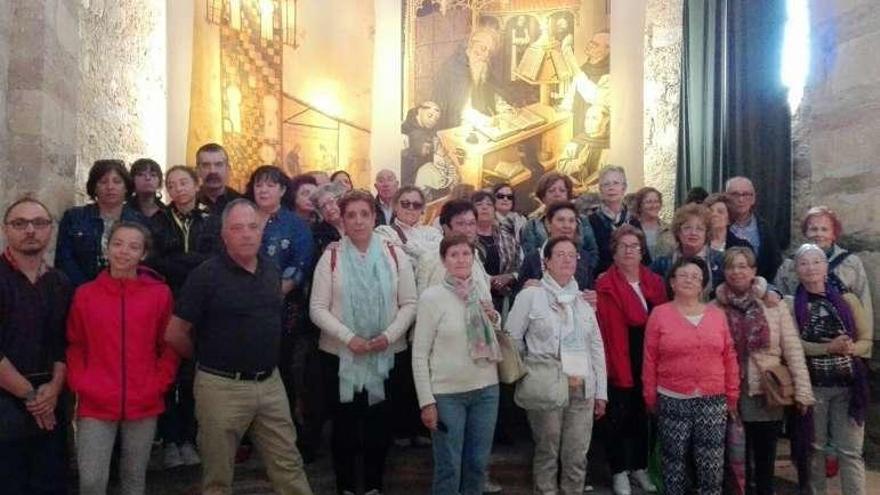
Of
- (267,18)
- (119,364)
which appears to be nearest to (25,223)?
(119,364)

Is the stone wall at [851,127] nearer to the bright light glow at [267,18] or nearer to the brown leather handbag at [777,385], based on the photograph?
the brown leather handbag at [777,385]

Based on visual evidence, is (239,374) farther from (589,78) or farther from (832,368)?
(589,78)

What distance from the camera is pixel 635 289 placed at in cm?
395

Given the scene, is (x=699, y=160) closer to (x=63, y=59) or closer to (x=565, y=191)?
(x=565, y=191)

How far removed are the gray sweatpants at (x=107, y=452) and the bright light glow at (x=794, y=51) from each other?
504cm

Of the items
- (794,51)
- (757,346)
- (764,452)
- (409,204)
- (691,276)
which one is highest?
(794,51)

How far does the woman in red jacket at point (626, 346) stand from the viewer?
388 centimetres

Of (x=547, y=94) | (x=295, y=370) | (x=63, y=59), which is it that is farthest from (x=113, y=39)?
(x=547, y=94)

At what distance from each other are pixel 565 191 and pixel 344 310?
175 cm

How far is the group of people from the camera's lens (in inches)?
Answer: 118

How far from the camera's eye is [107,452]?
3.02 m

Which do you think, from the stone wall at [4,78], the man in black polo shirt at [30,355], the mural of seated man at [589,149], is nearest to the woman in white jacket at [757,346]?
Result: the man in black polo shirt at [30,355]

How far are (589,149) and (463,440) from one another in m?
5.26

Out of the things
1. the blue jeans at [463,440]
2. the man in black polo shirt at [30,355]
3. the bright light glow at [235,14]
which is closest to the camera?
the man in black polo shirt at [30,355]
